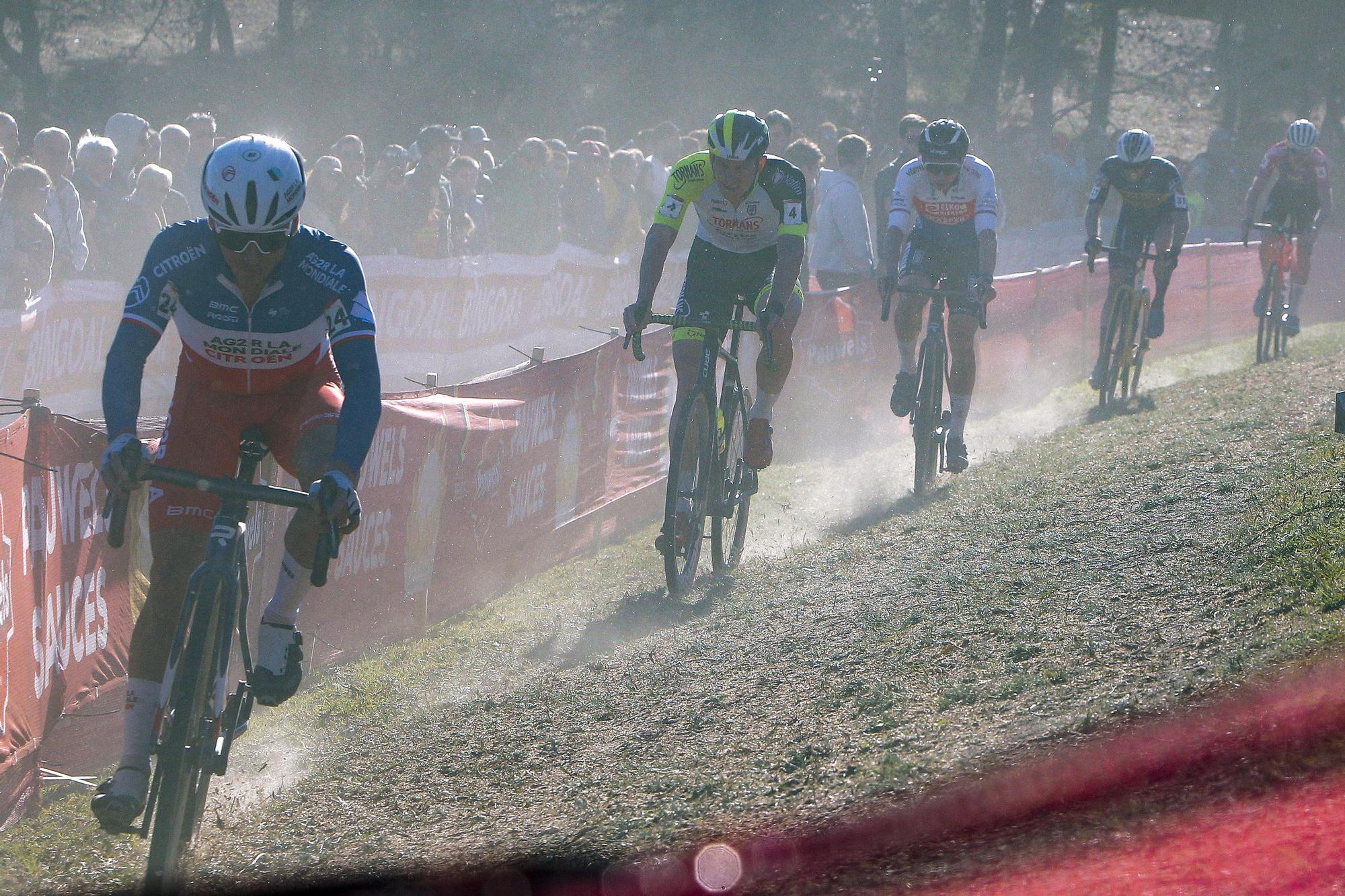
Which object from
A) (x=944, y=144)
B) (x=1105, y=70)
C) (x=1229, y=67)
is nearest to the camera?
(x=944, y=144)

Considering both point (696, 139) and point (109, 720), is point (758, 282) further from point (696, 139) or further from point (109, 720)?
point (696, 139)

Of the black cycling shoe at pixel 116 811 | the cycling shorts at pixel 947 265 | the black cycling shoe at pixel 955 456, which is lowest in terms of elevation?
the black cycling shoe at pixel 955 456

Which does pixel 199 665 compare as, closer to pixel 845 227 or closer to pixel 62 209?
pixel 62 209

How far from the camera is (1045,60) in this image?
34.1m

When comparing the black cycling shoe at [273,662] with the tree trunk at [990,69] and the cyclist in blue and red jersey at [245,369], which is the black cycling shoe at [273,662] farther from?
the tree trunk at [990,69]

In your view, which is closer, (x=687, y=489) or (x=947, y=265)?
(x=687, y=489)

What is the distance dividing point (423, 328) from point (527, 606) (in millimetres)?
5900

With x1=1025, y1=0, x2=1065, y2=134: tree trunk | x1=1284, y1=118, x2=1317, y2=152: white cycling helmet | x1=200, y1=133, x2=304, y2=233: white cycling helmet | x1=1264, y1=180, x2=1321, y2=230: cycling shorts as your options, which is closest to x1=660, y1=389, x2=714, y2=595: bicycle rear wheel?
x1=200, y1=133, x2=304, y2=233: white cycling helmet

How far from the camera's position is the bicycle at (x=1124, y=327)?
13.8 meters

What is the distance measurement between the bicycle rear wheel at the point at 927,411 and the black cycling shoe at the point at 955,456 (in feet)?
0.35

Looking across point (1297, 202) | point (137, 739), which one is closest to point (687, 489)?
point (137, 739)

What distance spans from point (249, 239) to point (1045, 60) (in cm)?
3251

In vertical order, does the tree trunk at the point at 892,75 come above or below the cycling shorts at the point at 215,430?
above

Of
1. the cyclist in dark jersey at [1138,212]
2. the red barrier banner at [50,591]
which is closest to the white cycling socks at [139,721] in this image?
the red barrier banner at [50,591]
